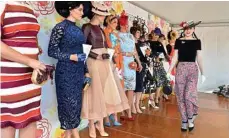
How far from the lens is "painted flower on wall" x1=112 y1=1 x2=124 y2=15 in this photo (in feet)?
10.00

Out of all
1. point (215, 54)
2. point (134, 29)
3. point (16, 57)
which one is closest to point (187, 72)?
point (134, 29)

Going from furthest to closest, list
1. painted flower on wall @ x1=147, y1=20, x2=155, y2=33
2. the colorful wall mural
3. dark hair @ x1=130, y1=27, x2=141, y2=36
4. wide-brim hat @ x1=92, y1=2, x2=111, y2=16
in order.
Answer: painted flower on wall @ x1=147, y1=20, x2=155, y2=33
dark hair @ x1=130, y1=27, x2=141, y2=36
wide-brim hat @ x1=92, y1=2, x2=111, y2=16
the colorful wall mural

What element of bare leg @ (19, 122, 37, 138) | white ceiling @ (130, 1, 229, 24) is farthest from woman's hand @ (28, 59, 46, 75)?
white ceiling @ (130, 1, 229, 24)

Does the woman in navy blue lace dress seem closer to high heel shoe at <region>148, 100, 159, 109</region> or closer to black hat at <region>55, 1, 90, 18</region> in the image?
black hat at <region>55, 1, 90, 18</region>

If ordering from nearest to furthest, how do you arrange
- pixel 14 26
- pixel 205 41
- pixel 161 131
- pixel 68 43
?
pixel 14 26
pixel 68 43
pixel 161 131
pixel 205 41

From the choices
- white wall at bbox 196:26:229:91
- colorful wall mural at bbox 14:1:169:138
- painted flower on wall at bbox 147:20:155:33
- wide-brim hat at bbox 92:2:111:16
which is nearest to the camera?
colorful wall mural at bbox 14:1:169:138

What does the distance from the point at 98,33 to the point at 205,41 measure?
3989 millimetres

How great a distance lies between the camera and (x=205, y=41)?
216 inches

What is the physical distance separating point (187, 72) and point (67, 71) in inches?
56.9

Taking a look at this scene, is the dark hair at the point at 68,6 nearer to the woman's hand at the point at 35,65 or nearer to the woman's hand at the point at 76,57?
the woman's hand at the point at 76,57

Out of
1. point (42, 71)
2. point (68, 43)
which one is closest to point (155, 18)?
point (68, 43)

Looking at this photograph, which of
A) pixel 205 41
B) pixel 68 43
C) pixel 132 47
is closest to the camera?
pixel 68 43

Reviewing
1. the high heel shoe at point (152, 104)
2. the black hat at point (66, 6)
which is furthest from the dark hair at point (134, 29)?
the black hat at point (66, 6)

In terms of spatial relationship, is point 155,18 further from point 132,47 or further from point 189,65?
point 189,65
